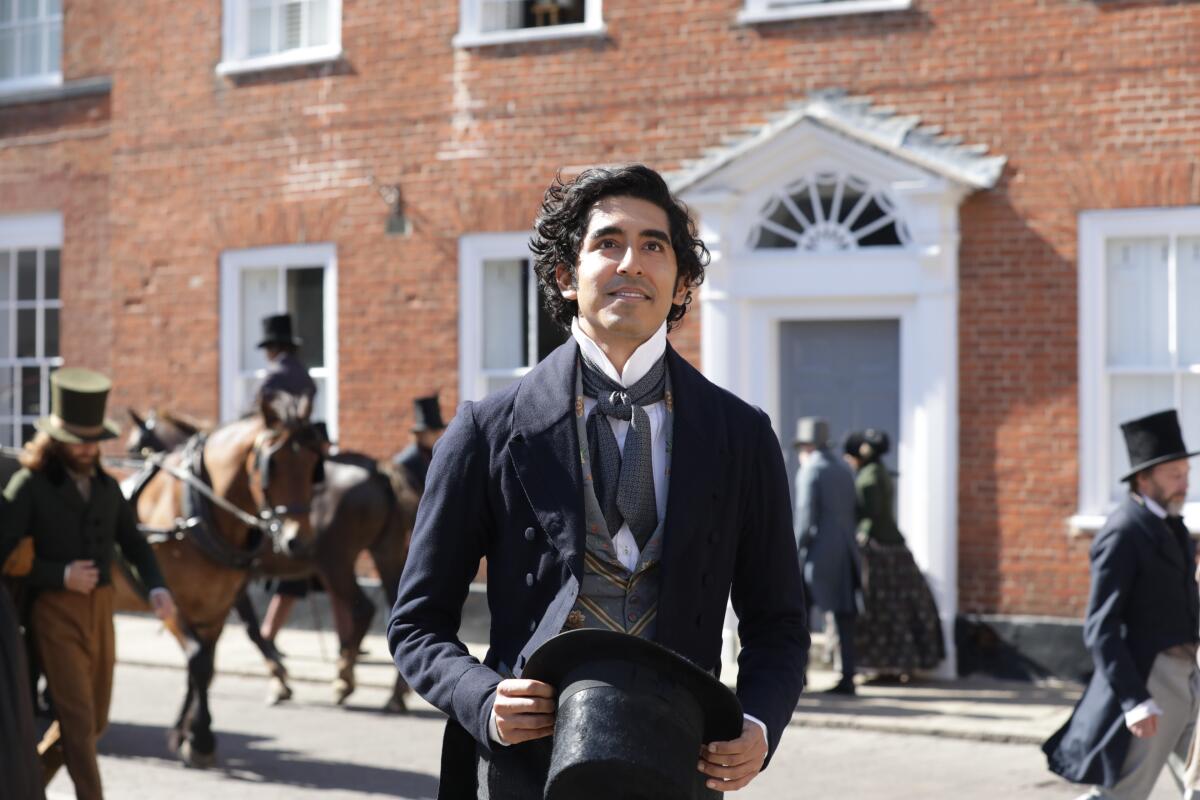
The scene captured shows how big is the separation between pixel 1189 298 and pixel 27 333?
37.1 feet

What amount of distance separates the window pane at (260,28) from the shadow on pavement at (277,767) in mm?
7368

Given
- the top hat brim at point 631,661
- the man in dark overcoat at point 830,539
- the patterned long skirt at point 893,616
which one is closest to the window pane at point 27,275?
the man in dark overcoat at point 830,539

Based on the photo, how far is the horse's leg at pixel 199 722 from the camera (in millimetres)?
9469

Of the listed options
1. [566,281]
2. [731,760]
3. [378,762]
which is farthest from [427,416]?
[731,760]

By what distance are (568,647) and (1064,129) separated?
10241mm

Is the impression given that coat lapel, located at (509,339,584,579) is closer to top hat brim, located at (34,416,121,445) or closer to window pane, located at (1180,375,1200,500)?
top hat brim, located at (34,416,121,445)

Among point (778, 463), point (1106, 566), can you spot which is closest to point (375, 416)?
point (1106, 566)

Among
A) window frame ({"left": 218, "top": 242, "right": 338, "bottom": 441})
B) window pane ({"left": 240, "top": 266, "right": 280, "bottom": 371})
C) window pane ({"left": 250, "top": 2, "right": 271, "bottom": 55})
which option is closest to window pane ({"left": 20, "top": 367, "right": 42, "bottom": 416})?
window frame ({"left": 218, "top": 242, "right": 338, "bottom": 441})

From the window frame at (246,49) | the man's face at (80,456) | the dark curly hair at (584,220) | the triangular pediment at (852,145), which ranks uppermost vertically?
the window frame at (246,49)

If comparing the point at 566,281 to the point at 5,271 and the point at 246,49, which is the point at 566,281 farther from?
the point at 5,271

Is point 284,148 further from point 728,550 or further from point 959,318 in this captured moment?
point 728,550

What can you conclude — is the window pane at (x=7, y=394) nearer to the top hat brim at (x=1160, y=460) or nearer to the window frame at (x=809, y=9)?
the window frame at (x=809, y=9)

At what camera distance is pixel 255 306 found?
16.0 m

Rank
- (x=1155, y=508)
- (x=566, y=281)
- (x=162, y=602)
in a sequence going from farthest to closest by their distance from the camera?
1. (x=162, y=602)
2. (x=1155, y=508)
3. (x=566, y=281)
